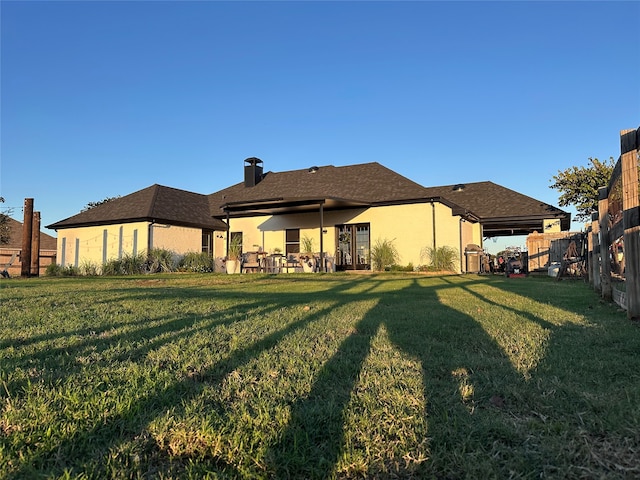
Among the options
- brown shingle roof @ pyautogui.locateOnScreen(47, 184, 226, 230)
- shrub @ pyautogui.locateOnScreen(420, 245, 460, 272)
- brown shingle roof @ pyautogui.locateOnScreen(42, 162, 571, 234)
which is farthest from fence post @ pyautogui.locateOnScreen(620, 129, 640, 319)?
brown shingle roof @ pyautogui.locateOnScreen(47, 184, 226, 230)

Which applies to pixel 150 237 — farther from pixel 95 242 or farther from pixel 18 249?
pixel 18 249

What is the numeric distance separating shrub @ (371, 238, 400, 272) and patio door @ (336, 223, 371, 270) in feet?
3.10

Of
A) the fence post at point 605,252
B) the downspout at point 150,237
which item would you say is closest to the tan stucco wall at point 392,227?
the downspout at point 150,237

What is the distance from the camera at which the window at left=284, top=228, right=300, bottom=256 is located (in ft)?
68.8

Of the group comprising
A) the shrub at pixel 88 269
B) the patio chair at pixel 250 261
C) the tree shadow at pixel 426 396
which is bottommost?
the tree shadow at pixel 426 396

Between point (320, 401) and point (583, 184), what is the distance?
26909mm

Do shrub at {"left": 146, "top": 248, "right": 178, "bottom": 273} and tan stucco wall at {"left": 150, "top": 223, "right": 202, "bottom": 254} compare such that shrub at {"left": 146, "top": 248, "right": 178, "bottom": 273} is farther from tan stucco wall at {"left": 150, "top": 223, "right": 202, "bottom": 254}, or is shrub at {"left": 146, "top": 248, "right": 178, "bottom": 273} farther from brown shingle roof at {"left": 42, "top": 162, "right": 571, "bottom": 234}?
brown shingle roof at {"left": 42, "top": 162, "right": 571, "bottom": 234}

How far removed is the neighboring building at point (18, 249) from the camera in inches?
907

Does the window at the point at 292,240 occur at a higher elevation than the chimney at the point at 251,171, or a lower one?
lower

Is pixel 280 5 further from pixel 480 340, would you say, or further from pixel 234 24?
pixel 480 340

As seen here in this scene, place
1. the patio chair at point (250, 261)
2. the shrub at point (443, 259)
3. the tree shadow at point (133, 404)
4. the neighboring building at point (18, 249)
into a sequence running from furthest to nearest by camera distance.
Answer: the neighboring building at point (18, 249)
the patio chair at point (250, 261)
the shrub at point (443, 259)
the tree shadow at point (133, 404)

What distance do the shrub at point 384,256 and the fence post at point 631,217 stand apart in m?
13.1

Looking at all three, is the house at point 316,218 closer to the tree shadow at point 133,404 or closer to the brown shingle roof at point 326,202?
the brown shingle roof at point 326,202

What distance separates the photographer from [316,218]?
20.3 meters
